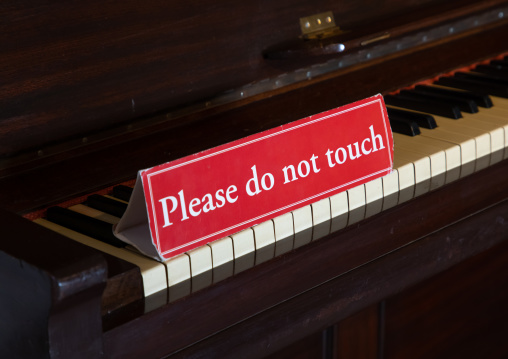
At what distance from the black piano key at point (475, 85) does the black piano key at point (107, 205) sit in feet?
3.12

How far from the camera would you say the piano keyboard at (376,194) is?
44.3 inches

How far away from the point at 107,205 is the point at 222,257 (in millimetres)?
221

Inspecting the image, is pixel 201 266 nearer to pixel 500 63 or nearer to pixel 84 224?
pixel 84 224

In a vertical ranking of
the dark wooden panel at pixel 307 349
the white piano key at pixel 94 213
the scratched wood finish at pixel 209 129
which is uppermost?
the scratched wood finish at pixel 209 129

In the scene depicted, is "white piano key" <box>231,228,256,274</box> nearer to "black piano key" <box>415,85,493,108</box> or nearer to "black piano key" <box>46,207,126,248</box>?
"black piano key" <box>46,207,126,248</box>

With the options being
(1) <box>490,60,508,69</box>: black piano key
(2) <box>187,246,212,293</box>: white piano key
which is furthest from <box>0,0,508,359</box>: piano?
(1) <box>490,60,508,69</box>: black piano key

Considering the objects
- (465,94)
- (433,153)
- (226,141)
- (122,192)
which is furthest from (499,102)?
(122,192)

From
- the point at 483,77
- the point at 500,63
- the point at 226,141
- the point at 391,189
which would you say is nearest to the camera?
the point at 391,189

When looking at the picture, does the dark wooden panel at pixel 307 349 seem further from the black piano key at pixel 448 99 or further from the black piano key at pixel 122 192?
the black piano key at pixel 448 99

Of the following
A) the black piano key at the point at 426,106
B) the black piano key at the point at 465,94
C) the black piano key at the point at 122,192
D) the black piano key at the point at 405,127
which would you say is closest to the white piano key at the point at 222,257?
the black piano key at the point at 122,192

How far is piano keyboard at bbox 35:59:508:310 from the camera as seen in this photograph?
3.69 feet

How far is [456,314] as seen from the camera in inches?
74.2

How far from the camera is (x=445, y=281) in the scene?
1.80m

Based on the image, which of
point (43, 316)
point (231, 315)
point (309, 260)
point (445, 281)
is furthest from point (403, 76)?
point (43, 316)
